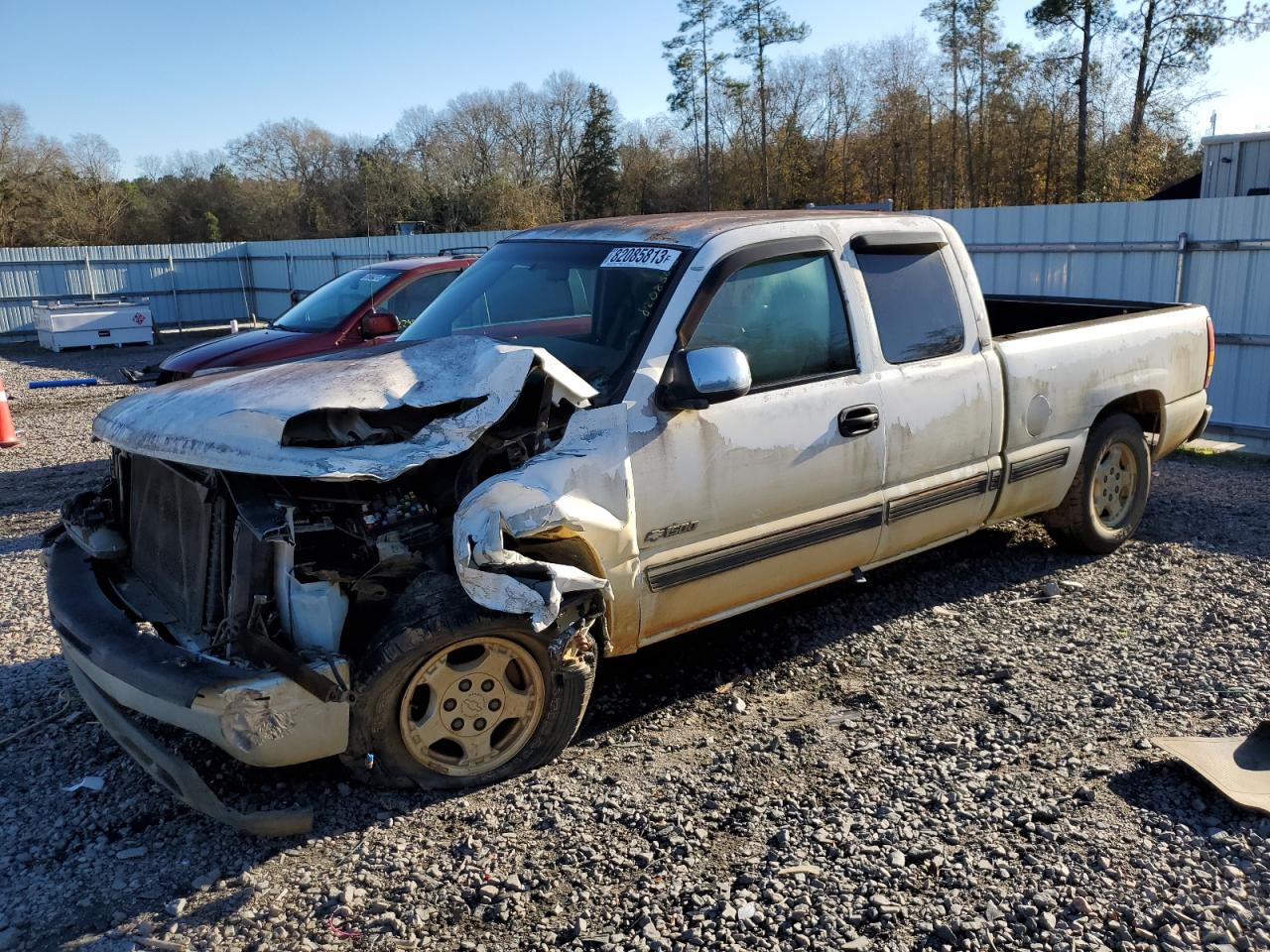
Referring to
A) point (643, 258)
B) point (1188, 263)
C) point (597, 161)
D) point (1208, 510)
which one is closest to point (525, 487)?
point (643, 258)

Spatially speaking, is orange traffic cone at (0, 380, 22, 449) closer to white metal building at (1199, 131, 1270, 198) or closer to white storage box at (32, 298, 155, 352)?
white storage box at (32, 298, 155, 352)

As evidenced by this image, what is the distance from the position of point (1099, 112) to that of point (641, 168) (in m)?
21.6

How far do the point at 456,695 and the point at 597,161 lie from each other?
158 ft

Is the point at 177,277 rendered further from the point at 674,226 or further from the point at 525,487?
the point at 525,487

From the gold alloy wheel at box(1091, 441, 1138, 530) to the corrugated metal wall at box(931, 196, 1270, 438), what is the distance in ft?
18.4

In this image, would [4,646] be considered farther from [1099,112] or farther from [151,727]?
[1099,112]

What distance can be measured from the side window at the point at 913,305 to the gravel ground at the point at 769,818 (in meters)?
1.42

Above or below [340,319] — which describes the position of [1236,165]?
above

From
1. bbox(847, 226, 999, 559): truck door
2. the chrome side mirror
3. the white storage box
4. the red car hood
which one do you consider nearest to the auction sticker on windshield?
the chrome side mirror

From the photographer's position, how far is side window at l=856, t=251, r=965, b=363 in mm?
4570

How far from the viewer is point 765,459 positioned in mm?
4047

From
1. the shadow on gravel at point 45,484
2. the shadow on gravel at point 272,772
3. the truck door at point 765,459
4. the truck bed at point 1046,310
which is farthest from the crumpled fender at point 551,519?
the shadow on gravel at point 45,484

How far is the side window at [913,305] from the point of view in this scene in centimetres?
457

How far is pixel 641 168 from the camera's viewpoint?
1907 inches
